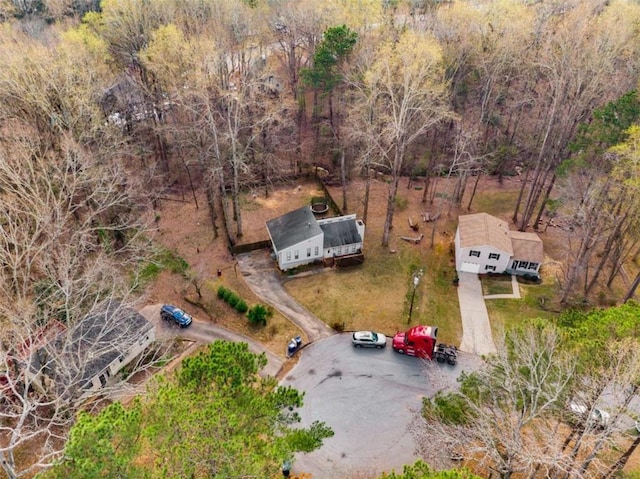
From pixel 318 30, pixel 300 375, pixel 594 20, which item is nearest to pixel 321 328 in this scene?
pixel 300 375

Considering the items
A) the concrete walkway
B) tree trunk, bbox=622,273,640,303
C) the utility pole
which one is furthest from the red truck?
tree trunk, bbox=622,273,640,303

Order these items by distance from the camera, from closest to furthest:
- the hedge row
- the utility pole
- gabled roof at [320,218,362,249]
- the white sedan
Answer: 1. the white sedan
2. the utility pole
3. the hedge row
4. gabled roof at [320,218,362,249]

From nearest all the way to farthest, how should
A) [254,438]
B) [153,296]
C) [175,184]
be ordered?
[254,438]
[153,296]
[175,184]

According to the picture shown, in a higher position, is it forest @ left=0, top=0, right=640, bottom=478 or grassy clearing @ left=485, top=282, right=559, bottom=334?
forest @ left=0, top=0, right=640, bottom=478

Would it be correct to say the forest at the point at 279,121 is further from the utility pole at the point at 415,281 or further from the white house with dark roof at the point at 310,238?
the utility pole at the point at 415,281

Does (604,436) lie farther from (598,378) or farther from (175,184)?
(175,184)

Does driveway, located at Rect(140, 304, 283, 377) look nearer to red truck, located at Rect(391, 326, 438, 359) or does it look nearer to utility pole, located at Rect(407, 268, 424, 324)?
red truck, located at Rect(391, 326, 438, 359)
